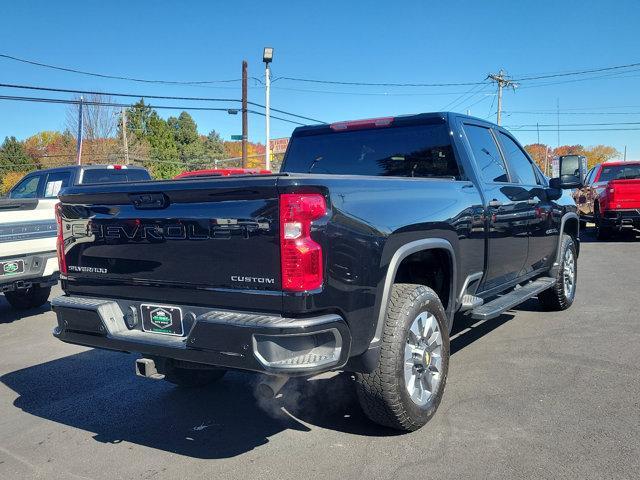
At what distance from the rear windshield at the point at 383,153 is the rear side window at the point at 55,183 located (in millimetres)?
5815

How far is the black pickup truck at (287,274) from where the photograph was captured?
8.91 ft

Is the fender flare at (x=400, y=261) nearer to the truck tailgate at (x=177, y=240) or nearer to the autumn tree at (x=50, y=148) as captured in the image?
the truck tailgate at (x=177, y=240)

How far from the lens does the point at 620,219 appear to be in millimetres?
12992

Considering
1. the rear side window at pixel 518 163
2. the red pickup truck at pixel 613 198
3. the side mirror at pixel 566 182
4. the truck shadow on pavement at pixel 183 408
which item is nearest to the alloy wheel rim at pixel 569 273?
the side mirror at pixel 566 182

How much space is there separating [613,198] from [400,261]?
11.7m

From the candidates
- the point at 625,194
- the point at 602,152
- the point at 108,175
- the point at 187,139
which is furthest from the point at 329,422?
the point at 602,152

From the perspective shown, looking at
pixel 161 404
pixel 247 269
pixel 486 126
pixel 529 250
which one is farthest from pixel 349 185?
pixel 529 250

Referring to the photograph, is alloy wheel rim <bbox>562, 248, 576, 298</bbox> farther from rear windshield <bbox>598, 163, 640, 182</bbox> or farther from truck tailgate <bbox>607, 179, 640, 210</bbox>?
rear windshield <bbox>598, 163, 640, 182</bbox>

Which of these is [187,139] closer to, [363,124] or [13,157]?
[13,157]

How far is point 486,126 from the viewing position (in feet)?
16.7

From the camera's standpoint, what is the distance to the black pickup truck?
8.91ft

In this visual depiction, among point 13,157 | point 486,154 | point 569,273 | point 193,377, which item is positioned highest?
point 13,157

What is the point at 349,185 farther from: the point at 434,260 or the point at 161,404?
the point at 161,404

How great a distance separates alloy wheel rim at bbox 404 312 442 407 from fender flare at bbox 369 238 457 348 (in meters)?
0.31
